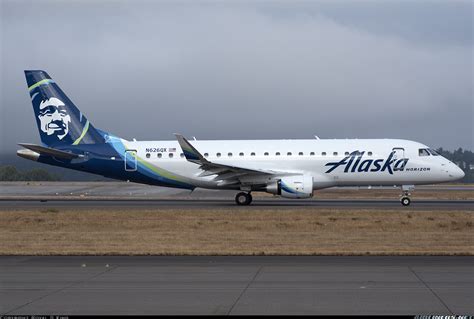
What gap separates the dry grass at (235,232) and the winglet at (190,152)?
5.93 m

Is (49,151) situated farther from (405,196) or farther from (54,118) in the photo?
(405,196)

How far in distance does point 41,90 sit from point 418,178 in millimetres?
20566

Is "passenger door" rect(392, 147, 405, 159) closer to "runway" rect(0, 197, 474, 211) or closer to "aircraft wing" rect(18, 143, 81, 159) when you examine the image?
"runway" rect(0, 197, 474, 211)

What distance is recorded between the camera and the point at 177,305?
527 inches

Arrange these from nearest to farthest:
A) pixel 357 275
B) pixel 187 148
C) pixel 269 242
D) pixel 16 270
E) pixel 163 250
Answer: pixel 357 275, pixel 16 270, pixel 163 250, pixel 269 242, pixel 187 148

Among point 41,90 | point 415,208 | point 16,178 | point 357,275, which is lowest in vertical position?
Answer: point 16,178

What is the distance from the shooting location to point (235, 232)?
27609mm

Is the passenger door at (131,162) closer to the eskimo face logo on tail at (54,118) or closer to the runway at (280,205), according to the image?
the runway at (280,205)

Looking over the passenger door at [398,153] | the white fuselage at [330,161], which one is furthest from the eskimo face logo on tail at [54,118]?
the passenger door at [398,153]

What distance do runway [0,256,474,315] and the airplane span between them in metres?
→ 21.0

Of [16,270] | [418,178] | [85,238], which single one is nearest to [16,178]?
[418,178]

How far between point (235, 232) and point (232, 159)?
609 inches

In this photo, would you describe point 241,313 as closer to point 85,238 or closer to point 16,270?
point 16,270

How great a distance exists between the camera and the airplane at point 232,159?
137ft
